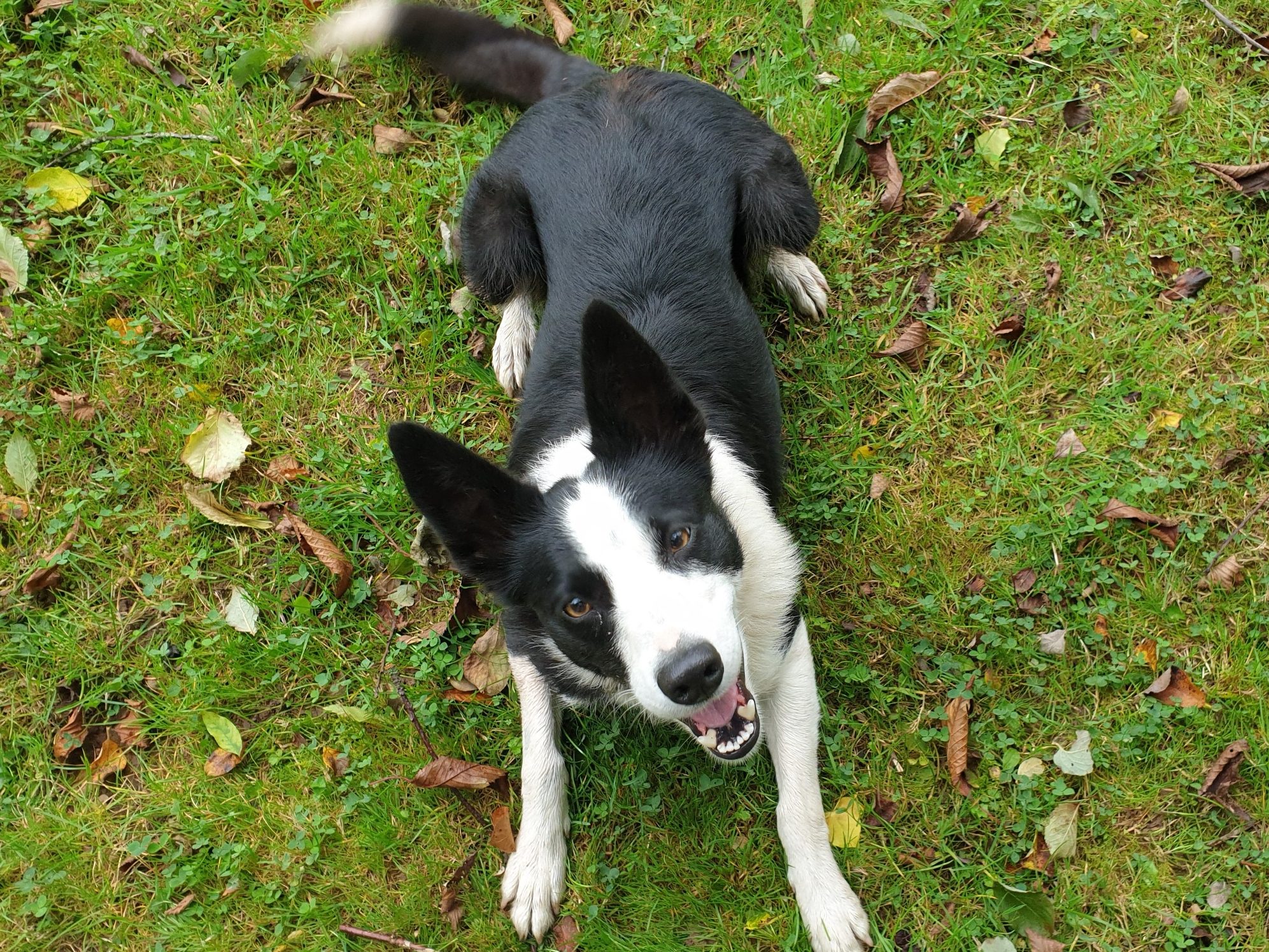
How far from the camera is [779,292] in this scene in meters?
3.97

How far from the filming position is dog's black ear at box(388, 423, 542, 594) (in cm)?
238

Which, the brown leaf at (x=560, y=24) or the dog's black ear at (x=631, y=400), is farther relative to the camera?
the brown leaf at (x=560, y=24)

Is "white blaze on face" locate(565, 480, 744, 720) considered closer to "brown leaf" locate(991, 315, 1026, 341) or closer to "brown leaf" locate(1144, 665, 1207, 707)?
"brown leaf" locate(1144, 665, 1207, 707)

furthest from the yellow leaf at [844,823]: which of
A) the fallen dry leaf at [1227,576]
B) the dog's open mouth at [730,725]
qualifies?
the fallen dry leaf at [1227,576]

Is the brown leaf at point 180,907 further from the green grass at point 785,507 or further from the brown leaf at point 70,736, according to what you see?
the brown leaf at point 70,736

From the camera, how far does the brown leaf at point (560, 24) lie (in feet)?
14.4

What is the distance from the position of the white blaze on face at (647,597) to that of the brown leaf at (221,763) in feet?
5.97

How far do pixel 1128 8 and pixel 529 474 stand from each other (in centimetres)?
327

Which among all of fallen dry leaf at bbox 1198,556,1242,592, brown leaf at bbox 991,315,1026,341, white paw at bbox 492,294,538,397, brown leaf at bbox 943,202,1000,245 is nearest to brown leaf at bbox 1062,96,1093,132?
brown leaf at bbox 943,202,1000,245

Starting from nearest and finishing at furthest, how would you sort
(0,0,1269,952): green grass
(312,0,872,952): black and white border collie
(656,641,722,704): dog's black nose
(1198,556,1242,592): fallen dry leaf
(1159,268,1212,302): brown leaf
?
(656,641,722,704): dog's black nose
(312,0,872,952): black and white border collie
(0,0,1269,952): green grass
(1198,556,1242,592): fallen dry leaf
(1159,268,1212,302): brown leaf

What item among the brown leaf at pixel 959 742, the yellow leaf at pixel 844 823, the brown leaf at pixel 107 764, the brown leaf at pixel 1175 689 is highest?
the brown leaf at pixel 1175 689

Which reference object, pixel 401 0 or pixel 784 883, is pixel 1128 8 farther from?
pixel 784 883

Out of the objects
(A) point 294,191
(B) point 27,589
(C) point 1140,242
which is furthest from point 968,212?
(B) point 27,589

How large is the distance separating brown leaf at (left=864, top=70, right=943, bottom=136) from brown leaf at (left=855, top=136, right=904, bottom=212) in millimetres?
72
